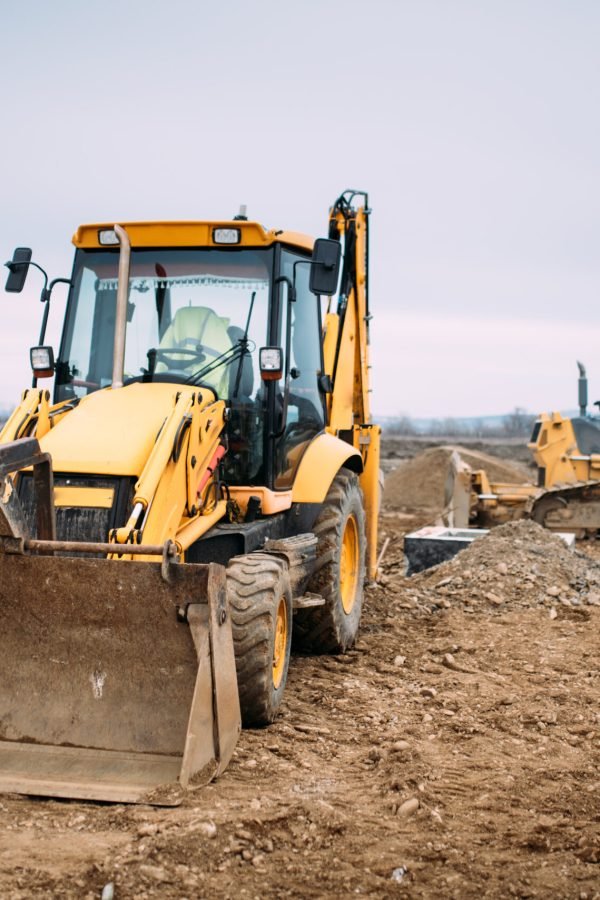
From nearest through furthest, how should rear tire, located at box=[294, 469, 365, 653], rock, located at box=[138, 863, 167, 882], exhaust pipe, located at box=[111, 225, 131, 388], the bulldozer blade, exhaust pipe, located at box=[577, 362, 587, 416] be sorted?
rock, located at box=[138, 863, 167, 882], the bulldozer blade, exhaust pipe, located at box=[111, 225, 131, 388], rear tire, located at box=[294, 469, 365, 653], exhaust pipe, located at box=[577, 362, 587, 416]

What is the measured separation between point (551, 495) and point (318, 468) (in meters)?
10.5

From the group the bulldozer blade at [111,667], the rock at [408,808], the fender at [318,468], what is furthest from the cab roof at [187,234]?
the rock at [408,808]

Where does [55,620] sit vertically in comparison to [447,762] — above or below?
above

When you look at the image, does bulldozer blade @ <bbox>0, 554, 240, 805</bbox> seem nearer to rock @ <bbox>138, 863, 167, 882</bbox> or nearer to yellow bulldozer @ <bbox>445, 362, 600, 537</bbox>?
rock @ <bbox>138, 863, 167, 882</bbox>

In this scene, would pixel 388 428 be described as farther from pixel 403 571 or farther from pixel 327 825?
pixel 327 825

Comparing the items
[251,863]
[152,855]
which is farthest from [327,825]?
[152,855]

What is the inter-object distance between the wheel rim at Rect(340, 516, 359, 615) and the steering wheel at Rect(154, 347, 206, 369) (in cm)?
204

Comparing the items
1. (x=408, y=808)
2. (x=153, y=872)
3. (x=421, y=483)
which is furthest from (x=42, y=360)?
(x=421, y=483)

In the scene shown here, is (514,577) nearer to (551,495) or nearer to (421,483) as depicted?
(551,495)

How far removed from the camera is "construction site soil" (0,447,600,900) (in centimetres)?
382

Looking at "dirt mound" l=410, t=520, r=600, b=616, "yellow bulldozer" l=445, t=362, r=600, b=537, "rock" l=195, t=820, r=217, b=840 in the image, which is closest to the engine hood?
"rock" l=195, t=820, r=217, b=840

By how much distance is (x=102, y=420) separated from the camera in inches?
234

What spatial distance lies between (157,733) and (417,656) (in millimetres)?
3188

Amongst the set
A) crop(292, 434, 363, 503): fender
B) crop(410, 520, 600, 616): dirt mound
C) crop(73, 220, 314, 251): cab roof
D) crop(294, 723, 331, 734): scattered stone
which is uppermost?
crop(73, 220, 314, 251): cab roof
